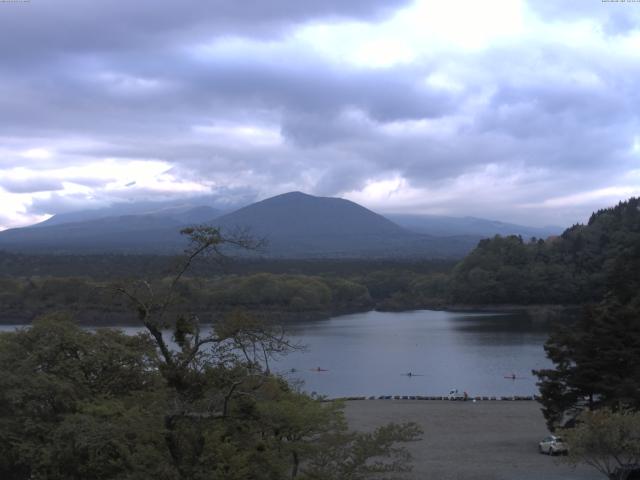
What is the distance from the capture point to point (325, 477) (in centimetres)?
809

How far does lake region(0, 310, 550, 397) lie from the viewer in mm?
31828

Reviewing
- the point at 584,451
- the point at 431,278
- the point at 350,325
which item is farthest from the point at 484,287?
the point at 584,451

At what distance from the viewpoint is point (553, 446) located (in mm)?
16859

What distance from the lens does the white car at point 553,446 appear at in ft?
54.9

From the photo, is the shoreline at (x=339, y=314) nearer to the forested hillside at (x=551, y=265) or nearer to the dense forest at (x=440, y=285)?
the dense forest at (x=440, y=285)

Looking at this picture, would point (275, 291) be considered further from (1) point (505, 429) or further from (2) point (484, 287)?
(1) point (505, 429)

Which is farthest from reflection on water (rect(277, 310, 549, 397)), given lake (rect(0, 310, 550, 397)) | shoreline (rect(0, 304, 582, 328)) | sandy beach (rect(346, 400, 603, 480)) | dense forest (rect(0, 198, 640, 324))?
dense forest (rect(0, 198, 640, 324))

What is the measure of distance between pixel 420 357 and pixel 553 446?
24304 millimetres

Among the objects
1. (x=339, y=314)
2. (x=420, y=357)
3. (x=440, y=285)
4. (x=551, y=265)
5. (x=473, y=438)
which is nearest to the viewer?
(x=473, y=438)

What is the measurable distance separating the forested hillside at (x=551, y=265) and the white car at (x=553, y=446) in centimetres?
5341

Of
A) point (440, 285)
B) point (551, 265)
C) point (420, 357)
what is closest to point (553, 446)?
point (420, 357)

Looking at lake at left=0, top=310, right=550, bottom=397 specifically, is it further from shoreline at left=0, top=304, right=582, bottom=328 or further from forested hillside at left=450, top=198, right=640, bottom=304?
forested hillside at left=450, top=198, right=640, bottom=304

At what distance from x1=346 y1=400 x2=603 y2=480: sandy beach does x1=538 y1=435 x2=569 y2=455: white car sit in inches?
7.3

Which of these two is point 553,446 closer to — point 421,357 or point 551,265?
point 421,357
